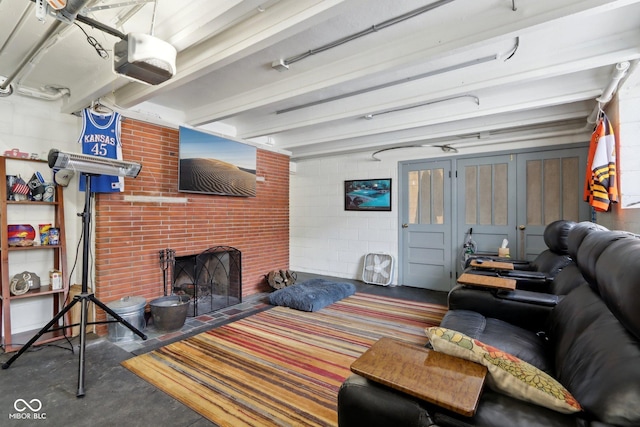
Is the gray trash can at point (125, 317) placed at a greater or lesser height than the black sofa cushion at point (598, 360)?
lesser

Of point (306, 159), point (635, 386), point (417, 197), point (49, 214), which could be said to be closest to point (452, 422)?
point (635, 386)

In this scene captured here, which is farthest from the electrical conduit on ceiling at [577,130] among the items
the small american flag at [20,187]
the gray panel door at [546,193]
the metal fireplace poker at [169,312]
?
the small american flag at [20,187]

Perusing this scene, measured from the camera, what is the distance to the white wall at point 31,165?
9.94 ft

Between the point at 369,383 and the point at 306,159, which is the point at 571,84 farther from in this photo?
the point at 306,159

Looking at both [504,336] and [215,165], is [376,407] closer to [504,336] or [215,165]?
[504,336]

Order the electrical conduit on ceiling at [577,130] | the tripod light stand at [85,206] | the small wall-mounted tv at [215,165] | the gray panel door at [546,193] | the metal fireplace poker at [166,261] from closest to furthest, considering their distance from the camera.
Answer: the tripod light stand at [85,206] < the electrical conduit on ceiling at [577,130] < the metal fireplace poker at [166,261] < the small wall-mounted tv at [215,165] < the gray panel door at [546,193]

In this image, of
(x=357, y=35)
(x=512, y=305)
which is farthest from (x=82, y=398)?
(x=357, y=35)

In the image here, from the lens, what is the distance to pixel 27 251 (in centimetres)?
311

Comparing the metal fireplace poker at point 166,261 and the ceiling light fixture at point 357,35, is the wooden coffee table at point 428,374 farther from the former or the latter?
the metal fireplace poker at point 166,261

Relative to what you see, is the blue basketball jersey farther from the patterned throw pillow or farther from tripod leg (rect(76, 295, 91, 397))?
the patterned throw pillow

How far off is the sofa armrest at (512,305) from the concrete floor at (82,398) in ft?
6.36

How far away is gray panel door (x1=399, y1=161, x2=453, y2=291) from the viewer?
4824 millimetres

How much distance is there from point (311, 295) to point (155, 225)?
2.06m

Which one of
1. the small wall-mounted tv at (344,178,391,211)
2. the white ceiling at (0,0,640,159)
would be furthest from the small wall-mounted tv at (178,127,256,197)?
the small wall-mounted tv at (344,178,391,211)
